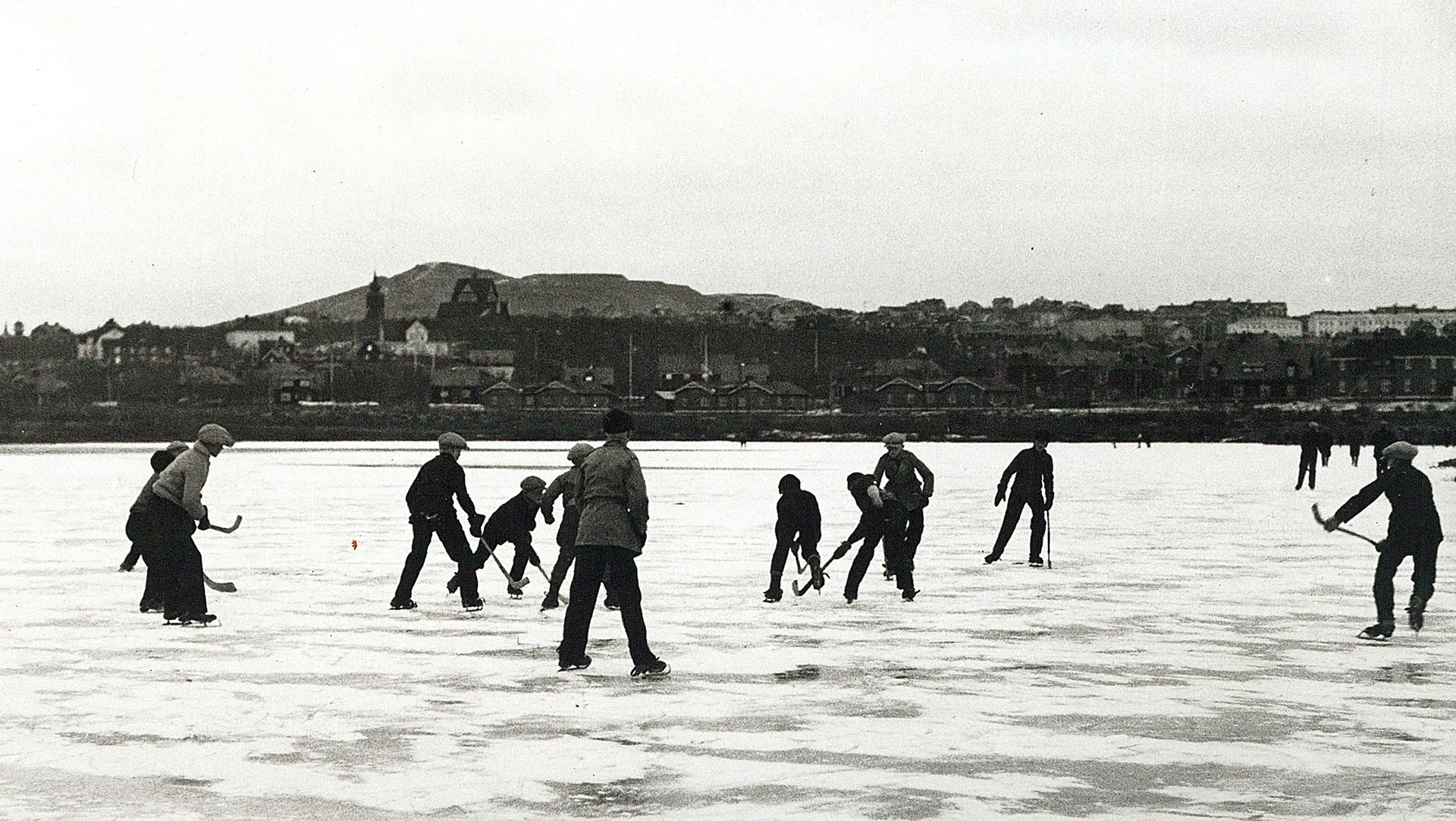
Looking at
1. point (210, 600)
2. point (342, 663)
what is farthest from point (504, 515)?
point (342, 663)

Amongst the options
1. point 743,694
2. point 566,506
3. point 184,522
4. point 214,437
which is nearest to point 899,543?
point 566,506

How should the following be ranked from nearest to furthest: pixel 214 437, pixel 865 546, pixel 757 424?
pixel 214 437, pixel 865 546, pixel 757 424

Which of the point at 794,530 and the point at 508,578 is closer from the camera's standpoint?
the point at 794,530

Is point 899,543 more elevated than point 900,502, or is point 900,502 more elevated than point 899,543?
point 900,502

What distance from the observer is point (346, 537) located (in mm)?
21125

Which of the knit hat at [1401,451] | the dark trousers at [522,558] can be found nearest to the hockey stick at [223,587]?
the dark trousers at [522,558]

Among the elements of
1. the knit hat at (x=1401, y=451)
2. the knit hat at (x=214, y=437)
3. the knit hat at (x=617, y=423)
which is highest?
the knit hat at (x=617, y=423)

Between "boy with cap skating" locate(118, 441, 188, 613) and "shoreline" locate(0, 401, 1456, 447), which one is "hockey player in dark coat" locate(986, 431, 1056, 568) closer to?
"boy with cap skating" locate(118, 441, 188, 613)

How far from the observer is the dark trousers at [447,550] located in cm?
1346

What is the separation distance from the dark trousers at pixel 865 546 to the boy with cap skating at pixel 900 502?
0.50ft

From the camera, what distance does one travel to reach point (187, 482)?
12.2 m

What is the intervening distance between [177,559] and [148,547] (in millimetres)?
383

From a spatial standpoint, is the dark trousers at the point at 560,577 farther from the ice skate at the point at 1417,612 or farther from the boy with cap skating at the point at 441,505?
the ice skate at the point at 1417,612

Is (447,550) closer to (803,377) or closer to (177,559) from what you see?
(177,559)
